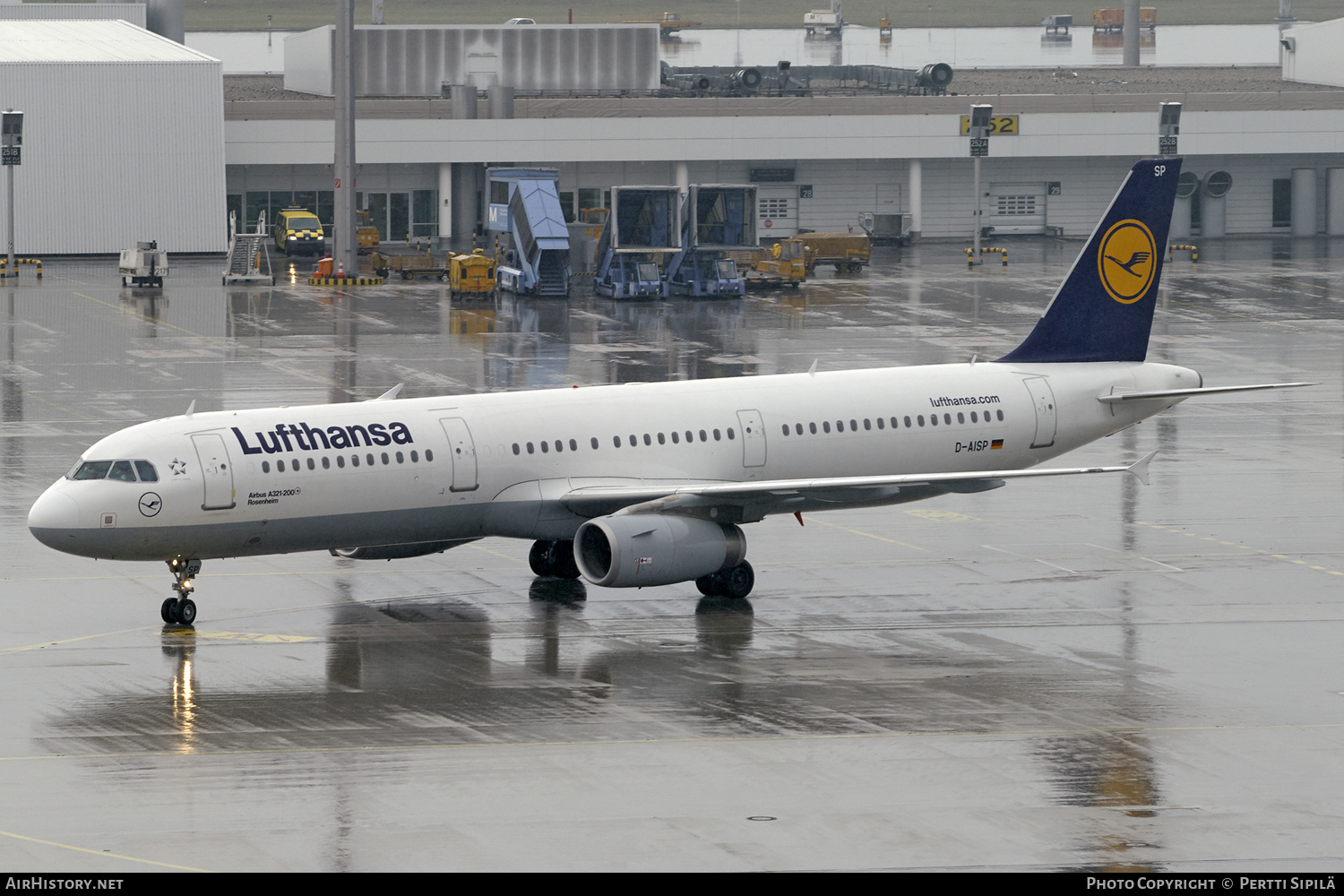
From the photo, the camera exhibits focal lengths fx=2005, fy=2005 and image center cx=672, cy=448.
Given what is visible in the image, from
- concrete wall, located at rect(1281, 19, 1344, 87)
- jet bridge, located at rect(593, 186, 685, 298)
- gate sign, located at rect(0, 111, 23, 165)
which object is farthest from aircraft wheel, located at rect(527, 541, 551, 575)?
concrete wall, located at rect(1281, 19, 1344, 87)

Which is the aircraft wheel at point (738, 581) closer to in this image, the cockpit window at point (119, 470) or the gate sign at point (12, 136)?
the cockpit window at point (119, 470)

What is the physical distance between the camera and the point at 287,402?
62.4 metres

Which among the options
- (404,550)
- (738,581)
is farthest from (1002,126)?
(404,550)

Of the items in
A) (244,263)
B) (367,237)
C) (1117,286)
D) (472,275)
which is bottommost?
(1117,286)

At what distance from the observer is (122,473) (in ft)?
112

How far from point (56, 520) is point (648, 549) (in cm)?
1006

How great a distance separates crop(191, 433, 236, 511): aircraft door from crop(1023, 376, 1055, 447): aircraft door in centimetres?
1701

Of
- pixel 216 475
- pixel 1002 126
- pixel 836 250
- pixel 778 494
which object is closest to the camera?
pixel 216 475

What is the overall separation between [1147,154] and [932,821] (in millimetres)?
106369

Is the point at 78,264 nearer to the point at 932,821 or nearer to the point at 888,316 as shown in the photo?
the point at 888,316

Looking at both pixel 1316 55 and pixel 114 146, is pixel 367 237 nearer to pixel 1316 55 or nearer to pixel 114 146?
pixel 114 146

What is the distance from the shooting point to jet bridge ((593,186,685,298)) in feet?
315

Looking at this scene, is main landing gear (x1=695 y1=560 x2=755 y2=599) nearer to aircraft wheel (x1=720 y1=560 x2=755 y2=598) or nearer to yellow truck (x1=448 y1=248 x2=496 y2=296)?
aircraft wheel (x1=720 y1=560 x2=755 y2=598)

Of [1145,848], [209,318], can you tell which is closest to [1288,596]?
[1145,848]
